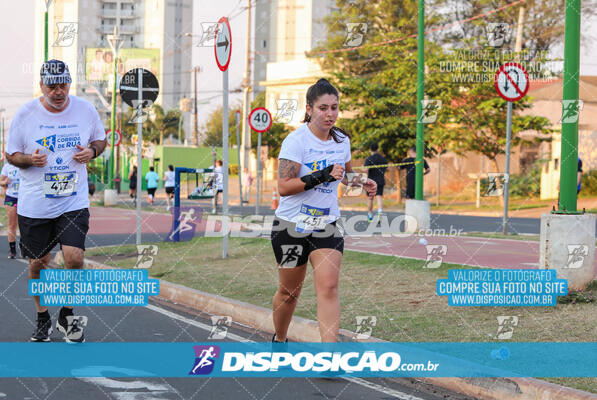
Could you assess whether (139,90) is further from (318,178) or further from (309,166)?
(318,178)

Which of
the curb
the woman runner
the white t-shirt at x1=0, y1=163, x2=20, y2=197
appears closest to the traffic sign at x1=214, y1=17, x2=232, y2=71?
the curb

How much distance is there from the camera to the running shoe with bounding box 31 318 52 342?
23.0ft

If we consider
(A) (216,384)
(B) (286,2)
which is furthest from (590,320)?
(B) (286,2)

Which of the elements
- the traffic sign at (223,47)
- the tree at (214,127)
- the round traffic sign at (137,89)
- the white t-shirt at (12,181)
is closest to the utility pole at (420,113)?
the round traffic sign at (137,89)

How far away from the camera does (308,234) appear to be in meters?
5.89

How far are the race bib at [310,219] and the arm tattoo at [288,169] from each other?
22 centimetres

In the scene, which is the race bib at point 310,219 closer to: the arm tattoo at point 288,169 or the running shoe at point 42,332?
the arm tattoo at point 288,169

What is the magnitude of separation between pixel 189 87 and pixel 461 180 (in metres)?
108

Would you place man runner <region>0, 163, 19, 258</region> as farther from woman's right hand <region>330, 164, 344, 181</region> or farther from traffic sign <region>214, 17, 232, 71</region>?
woman's right hand <region>330, 164, 344, 181</region>

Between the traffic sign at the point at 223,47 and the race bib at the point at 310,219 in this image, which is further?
the traffic sign at the point at 223,47

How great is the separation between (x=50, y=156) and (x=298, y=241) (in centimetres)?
221

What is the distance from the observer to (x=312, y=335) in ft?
24.5

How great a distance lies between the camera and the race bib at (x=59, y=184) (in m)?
6.79

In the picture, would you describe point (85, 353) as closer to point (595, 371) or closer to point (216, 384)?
point (216, 384)
